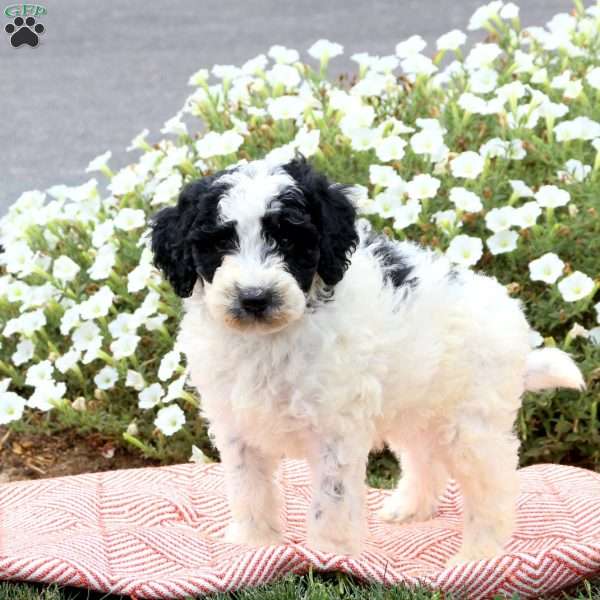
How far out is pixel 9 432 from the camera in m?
6.09

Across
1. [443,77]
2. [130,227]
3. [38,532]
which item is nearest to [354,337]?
[38,532]

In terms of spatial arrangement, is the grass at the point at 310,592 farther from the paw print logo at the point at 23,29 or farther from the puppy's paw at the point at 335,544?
the paw print logo at the point at 23,29

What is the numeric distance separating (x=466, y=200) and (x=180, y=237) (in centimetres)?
220

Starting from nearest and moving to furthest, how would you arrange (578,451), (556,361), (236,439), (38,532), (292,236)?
(292,236) → (236,439) → (556,361) → (38,532) → (578,451)

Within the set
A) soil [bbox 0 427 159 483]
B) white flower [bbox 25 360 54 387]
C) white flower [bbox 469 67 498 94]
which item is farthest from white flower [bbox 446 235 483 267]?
white flower [bbox 25 360 54 387]

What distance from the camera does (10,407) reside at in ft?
19.3

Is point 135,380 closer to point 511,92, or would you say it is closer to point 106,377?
point 106,377

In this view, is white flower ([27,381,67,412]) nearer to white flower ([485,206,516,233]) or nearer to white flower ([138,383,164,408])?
white flower ([138,383,164,408])

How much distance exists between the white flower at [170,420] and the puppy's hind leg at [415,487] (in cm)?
113

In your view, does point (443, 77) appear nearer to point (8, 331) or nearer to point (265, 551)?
point (8, 331)

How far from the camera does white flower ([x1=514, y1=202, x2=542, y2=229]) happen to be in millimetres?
5652

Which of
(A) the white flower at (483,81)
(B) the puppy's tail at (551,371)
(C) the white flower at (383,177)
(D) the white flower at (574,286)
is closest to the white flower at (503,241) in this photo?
(D) the white flower at (574,286)

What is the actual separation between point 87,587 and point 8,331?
243 centimetres

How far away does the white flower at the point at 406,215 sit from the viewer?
5809mm
